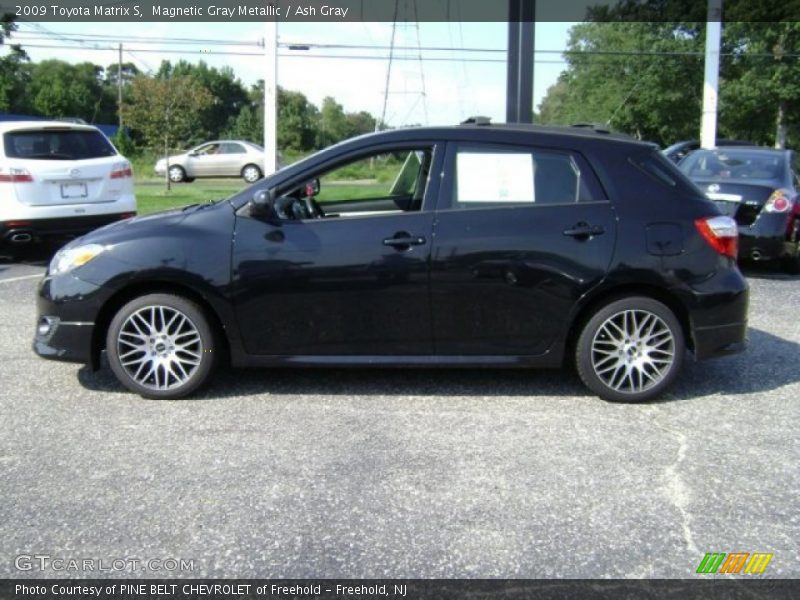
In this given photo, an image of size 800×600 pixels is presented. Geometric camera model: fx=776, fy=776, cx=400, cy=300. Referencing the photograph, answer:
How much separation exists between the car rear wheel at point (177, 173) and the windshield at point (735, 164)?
76.7ft

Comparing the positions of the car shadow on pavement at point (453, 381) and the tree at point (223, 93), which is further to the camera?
the tree at point (223, 93)

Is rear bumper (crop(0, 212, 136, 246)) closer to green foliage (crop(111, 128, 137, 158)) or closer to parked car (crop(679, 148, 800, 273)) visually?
parked car (crop(679, 148, 800, 273))

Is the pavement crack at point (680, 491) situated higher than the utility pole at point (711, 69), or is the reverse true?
the utility pole at point (711, 69)

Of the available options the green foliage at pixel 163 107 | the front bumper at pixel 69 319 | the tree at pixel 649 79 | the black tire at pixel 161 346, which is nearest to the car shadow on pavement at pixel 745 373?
the black tire at pixel 161 346

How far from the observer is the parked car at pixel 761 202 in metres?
8.79

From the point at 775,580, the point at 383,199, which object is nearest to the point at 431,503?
the point at 775,580

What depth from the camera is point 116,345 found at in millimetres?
4824

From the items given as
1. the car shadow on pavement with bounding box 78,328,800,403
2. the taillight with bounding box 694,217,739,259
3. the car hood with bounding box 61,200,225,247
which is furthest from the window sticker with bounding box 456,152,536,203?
the car hood with bounding box 61,200,225,247

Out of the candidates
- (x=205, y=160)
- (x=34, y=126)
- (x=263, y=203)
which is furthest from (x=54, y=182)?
(x=205, y=160)

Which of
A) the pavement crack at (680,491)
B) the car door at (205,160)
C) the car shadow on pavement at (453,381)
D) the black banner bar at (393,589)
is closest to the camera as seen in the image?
the black banner bar at (393,589)

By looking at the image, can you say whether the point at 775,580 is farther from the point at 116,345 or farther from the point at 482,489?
the point at 116,345

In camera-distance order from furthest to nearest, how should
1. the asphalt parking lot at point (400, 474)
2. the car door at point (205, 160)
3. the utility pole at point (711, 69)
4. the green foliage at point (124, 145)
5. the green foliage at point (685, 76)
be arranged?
the green foliage at point (124, 145), the green foliage at point (685, 76), the car door at point (205, 160), the utility pole at point (711, 69), the asphalt parking lot at point (400, 474)

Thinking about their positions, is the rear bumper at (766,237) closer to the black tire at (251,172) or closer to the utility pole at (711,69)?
the utility pole at (711,69)

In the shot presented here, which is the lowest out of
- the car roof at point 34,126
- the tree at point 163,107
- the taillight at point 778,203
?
the taillight at point 778,203
